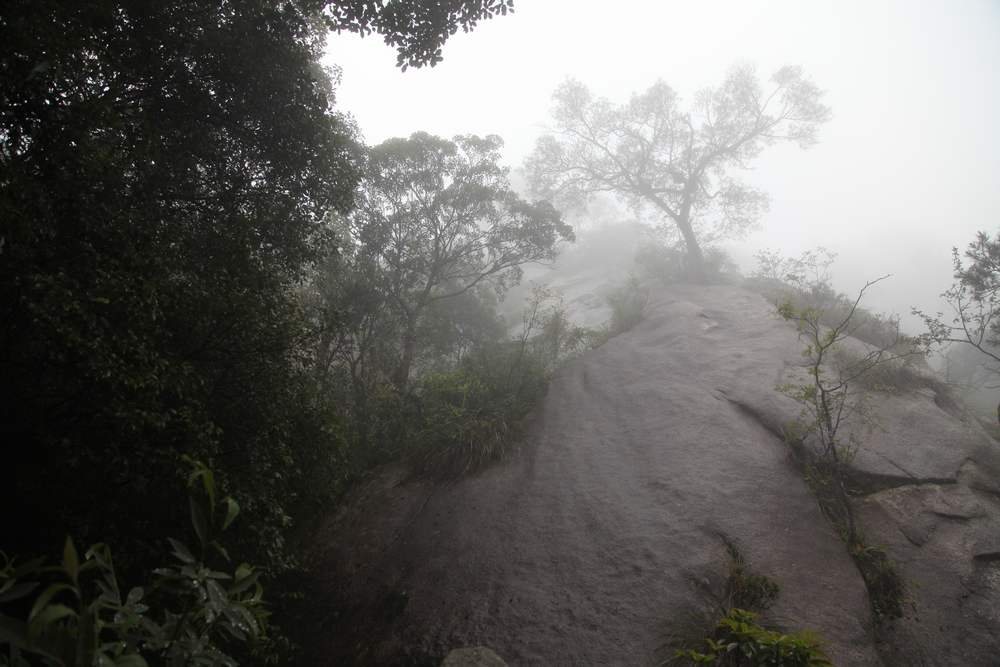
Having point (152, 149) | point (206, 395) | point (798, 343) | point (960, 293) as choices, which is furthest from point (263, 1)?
point (960, 293)

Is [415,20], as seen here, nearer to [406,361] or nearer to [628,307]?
[406,361]

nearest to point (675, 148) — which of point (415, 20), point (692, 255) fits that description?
point (692, 255)

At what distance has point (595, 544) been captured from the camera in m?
6.93

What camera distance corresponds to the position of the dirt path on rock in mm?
5742

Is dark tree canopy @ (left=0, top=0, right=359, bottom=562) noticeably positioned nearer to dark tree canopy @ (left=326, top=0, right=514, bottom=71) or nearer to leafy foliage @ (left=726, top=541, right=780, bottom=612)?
dark tree canopy @ (left=326, top=0, right=514, bottom=71)

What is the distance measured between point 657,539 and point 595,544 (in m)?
0.90

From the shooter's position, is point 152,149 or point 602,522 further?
point 602,522

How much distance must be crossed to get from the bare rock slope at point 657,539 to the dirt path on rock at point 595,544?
0.03m

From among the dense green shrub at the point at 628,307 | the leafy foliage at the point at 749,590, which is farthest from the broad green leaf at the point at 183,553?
the dense green shrub at the point at 628,307

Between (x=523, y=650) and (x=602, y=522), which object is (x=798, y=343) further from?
(x=523, y=650)

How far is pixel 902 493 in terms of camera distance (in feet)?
24.1

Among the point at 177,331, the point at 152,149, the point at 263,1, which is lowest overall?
the point at 177,331

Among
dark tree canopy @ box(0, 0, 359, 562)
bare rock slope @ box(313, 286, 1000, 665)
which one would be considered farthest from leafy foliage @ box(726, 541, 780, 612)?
dark tree canopy @ box(0, 0, 359, 562)

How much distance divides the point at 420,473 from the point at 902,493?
27.1 feet
